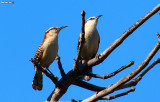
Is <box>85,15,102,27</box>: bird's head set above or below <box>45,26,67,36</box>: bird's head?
above

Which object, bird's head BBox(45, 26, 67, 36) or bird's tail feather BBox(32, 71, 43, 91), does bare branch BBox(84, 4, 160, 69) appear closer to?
bird's tail feather BBox(32, 71, 43, 91)

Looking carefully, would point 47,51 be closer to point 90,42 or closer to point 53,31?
point 53,31

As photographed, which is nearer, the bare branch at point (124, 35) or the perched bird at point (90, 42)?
the bare branch at point (124, 35)

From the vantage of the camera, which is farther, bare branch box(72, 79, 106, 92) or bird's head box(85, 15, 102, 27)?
bird's head box(85, 15, 102, 27)

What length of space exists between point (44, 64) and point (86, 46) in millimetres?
1251

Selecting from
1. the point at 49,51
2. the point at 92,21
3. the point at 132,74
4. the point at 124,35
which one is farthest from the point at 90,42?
the point at 132,74

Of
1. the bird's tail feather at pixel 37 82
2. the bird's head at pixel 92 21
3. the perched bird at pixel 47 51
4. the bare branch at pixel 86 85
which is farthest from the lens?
the bird's head at pixel 92 21

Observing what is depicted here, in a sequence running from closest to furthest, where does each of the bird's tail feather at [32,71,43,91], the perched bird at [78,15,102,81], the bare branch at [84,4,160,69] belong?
1. the bare branch at [84,4,160,69]
2. the bird's tail feather at [32,71,43,91]
3. the perched bird at [78,15,102,81]

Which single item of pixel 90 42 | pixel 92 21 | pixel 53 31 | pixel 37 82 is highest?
pixel 92 21

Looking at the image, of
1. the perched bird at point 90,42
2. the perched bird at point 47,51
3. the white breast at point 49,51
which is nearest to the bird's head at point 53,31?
the perched bird at point 47,51

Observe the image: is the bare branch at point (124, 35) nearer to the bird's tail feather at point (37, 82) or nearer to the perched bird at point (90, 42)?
the bird's tail feather at point (37, 82)

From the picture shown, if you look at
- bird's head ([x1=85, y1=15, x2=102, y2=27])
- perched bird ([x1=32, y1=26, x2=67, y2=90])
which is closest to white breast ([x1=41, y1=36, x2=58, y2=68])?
perched bird ([x1=32, y1=26, x2=67, y2=90])

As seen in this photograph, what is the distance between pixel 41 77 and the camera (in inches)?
251

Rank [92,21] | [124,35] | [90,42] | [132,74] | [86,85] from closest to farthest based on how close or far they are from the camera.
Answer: [132,74]
[124,35]
[86,85]
[90,42]
[92,21]
